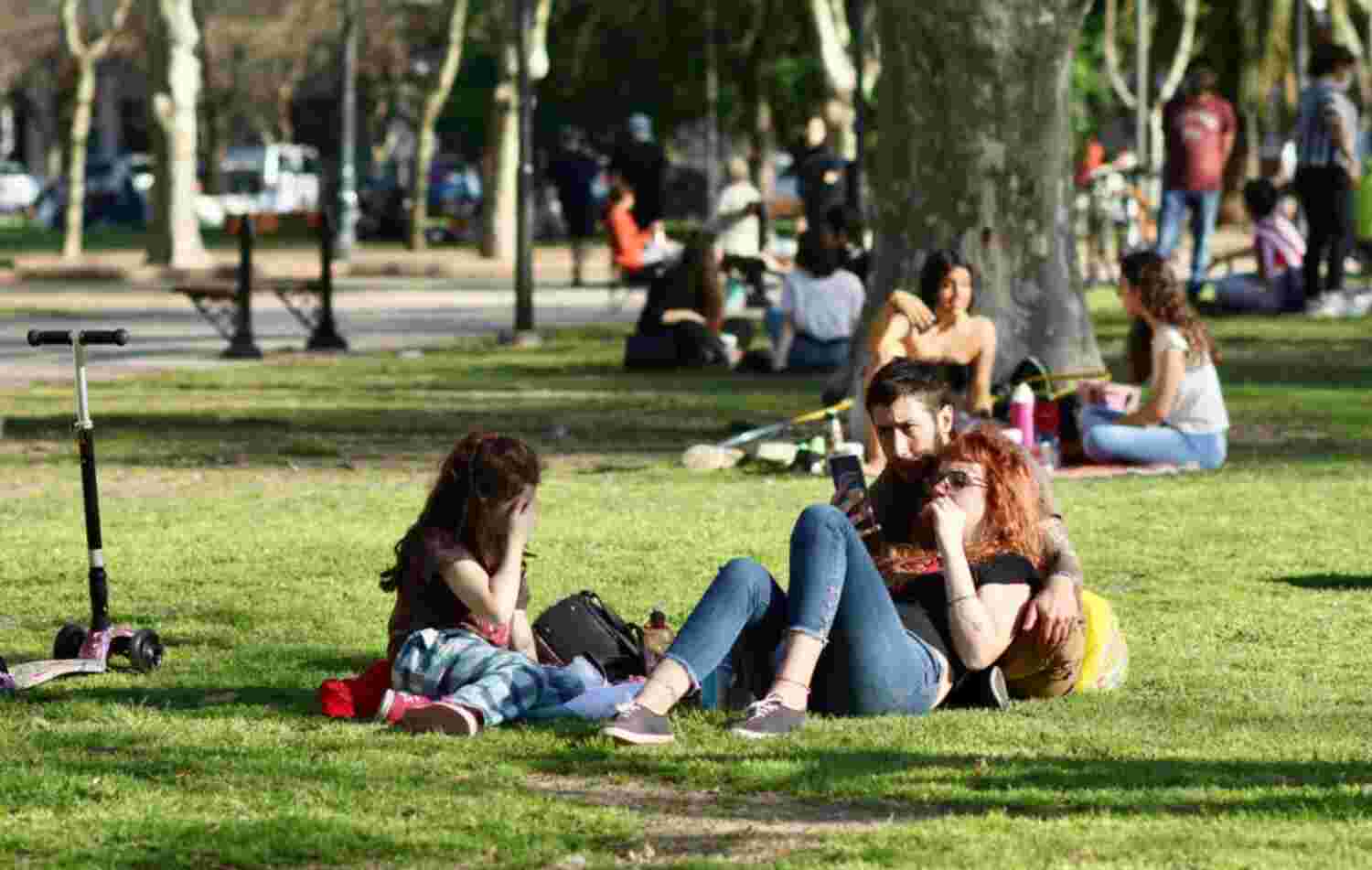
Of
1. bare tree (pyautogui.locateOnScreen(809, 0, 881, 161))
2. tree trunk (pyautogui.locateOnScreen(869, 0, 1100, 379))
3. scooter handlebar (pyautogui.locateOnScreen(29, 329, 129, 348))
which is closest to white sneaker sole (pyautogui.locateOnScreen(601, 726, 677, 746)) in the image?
scooter handlebar (pyautogui.locateOnScreen(29, 329, 129, 348))

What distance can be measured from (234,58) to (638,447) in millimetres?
62588

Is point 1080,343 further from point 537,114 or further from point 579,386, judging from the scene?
point 537,114

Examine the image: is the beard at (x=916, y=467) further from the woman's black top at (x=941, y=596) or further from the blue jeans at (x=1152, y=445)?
the blue jeans at (x=1152, y=445)

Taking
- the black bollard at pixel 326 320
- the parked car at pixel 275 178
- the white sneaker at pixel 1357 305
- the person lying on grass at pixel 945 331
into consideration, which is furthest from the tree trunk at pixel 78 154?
the person lying on grass at pixel 945 331

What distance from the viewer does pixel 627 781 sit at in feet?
24.9

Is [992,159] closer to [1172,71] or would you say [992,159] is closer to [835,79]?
[835,79]

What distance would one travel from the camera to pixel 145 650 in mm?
9266

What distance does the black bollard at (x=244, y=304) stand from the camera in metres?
23.1

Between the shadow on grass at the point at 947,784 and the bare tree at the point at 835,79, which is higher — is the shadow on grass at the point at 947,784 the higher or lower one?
the lower one

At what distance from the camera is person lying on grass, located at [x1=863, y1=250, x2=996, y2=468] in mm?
14414

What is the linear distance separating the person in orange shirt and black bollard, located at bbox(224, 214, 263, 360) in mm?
4719

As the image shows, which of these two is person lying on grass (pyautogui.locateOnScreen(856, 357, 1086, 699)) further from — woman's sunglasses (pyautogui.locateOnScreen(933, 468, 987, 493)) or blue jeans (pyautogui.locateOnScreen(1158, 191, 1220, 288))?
blue jeans (pyautogui.locateOnScreen(1158, 191, 1220, 288))

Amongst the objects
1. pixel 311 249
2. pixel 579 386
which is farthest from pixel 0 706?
pixel 311 249

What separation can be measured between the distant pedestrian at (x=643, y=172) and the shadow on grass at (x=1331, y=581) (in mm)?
18985
